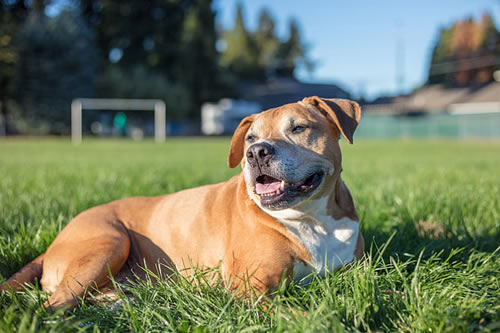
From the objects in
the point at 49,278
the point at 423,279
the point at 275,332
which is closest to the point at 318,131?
the point at 423,279

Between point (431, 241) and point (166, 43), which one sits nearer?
point (431, 241)

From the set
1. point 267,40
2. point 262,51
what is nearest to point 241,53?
point 262,51

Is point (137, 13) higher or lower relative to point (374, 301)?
higher

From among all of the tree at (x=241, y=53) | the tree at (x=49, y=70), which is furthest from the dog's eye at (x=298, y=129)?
the tree at (x=241, y=53)

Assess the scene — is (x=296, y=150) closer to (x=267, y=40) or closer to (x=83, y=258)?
(x=83, y=258)

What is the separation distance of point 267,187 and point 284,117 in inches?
20.9

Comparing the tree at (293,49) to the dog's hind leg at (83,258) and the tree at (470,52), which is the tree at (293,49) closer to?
the tree at (470,52)

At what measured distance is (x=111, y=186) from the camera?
571cm

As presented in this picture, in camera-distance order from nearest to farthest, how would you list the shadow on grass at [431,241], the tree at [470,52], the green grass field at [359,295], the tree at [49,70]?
the green grass field at [359,295] → the shadow on grass at [431,241] → the tree at [49,70] → the tree at [470,52]

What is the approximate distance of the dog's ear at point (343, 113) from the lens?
271 cm

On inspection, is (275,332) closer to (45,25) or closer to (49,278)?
(49,278)

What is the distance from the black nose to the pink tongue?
0.16m

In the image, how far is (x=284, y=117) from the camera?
9.22ft

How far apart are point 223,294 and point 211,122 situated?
45.5m
